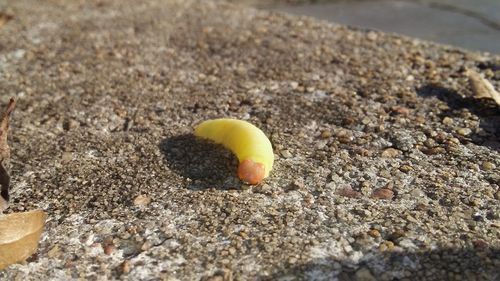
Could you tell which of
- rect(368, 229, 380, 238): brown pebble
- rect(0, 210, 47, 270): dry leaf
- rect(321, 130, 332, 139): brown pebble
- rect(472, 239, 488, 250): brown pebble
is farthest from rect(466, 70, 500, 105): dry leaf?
rect(0, 210, 47, 270): dry leaf

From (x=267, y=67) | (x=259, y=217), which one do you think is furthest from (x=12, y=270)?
(x=267, y=67)

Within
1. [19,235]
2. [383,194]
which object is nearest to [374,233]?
[383,194]

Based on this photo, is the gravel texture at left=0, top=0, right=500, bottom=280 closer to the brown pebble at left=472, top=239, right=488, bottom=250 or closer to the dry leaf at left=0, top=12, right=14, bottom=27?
the brown pebble at left=472, top=239, right=488, bottom=250

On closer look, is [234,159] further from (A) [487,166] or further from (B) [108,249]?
(A) [487,166]

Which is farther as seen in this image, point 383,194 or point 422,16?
point 422,16

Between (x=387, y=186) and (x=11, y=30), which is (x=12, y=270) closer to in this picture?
(x=387, y=186)

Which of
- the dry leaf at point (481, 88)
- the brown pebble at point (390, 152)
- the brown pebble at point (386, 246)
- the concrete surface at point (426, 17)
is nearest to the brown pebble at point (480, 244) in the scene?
the brown pebble at point (386, 246)
